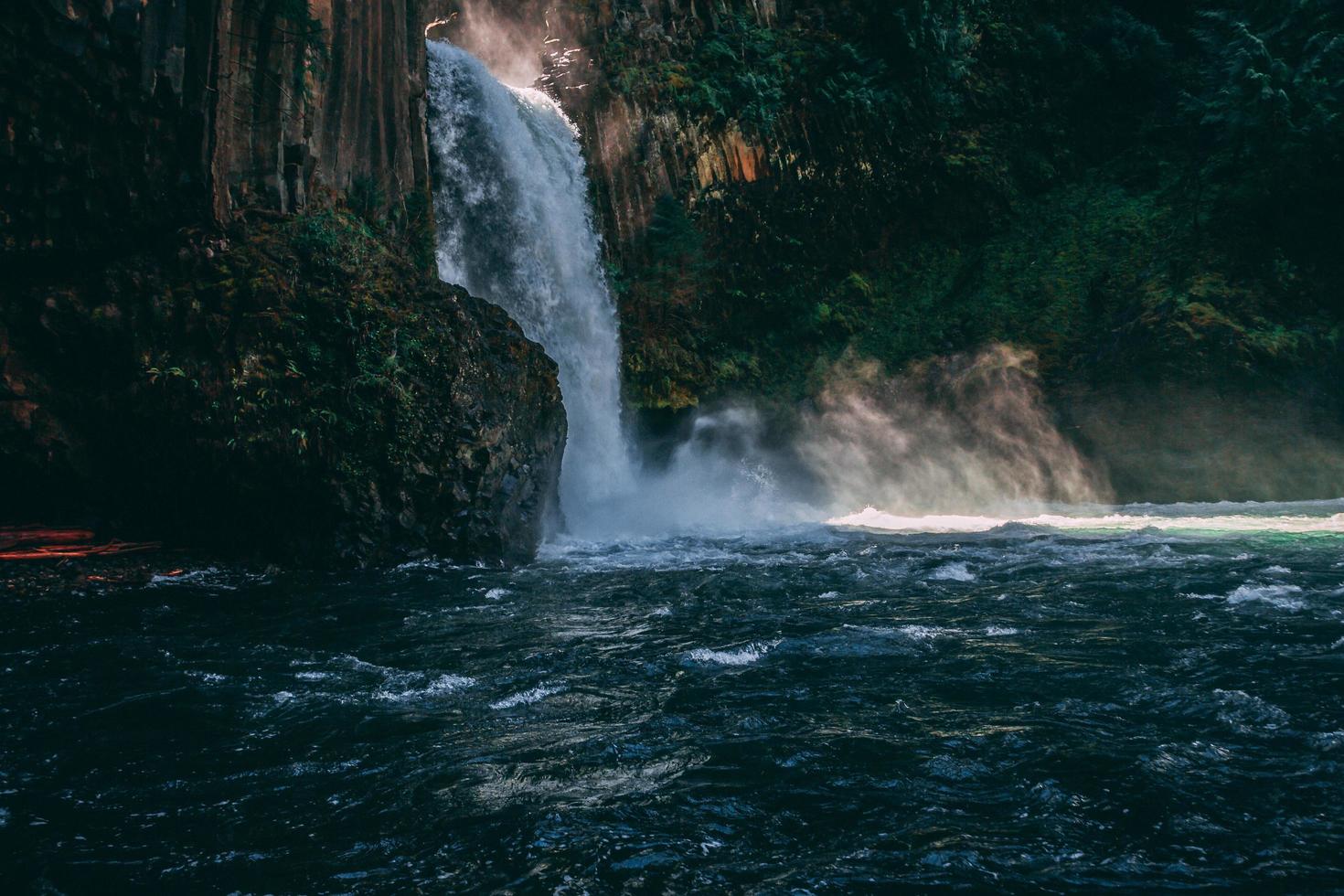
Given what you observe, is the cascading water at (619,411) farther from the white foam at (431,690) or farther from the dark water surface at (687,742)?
the white foam at (431,690)

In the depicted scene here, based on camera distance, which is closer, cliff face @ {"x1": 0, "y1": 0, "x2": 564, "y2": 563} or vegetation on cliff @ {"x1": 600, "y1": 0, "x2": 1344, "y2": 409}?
cliff face @ {"x1": 0, "y1": 0, "x2": 564, "y2": 563}

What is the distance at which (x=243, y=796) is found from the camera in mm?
4469

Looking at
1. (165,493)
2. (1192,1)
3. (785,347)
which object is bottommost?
(165,493)

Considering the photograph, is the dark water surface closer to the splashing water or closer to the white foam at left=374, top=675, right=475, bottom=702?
the white foam at left=374, top=675, right=475, bottom=702

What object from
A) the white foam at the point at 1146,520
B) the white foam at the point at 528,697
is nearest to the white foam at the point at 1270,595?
the white foam at the point at 1146,520

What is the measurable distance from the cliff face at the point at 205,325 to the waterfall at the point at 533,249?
16.1 feet

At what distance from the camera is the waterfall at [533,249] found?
18141 mm

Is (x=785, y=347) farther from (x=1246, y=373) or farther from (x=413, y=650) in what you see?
(x=413, y=650)

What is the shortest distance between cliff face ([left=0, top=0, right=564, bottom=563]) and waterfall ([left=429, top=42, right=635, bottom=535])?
491cm

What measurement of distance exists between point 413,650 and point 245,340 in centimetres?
624

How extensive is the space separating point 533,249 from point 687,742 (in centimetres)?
1567

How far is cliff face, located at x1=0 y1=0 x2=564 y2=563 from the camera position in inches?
438

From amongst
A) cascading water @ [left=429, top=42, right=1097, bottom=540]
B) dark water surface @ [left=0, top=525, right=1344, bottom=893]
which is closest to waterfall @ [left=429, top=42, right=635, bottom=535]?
cascading water @ [left=429, top=42, right=1097, bottom=540]

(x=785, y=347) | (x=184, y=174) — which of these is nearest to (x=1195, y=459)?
(x=785, y=347)
